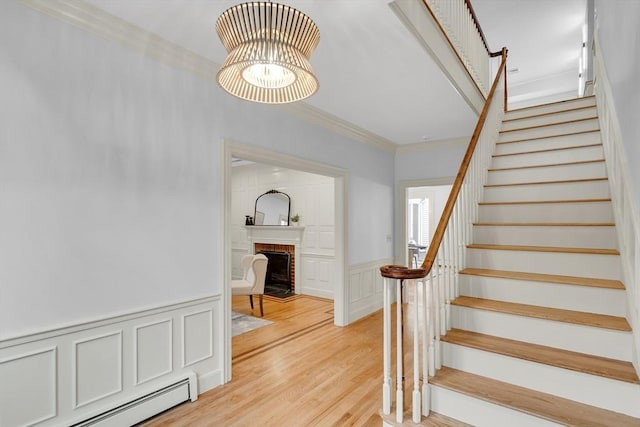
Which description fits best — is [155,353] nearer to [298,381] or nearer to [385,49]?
[298,381]

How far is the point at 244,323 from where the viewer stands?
14.1 ft

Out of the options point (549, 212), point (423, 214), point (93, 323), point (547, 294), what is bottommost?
point (93, 323)

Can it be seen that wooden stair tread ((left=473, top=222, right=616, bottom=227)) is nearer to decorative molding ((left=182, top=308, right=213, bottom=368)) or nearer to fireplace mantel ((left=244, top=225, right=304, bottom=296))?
decorative molding ((left=182, top=308, right=213, bottom=368))

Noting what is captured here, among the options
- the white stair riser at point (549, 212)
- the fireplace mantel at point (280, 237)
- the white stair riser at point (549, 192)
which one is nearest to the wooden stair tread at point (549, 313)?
the white stair riser at point (549, 212)

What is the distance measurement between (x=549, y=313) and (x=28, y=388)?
9.91 ft

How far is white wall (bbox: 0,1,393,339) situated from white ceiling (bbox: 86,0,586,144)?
0.36 m

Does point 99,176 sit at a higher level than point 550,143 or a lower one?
lower

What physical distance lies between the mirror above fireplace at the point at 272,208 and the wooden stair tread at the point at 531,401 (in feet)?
15.6

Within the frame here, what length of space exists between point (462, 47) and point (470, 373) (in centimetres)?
303

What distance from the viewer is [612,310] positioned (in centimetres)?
190

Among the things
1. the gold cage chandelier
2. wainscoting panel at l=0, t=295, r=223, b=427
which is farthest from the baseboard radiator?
the gold cage chandelier

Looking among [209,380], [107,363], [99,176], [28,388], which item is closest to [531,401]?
[209,380]

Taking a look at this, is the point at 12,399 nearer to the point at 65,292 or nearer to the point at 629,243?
the point at 65,292

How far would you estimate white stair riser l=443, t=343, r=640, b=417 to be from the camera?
152 centimetres
